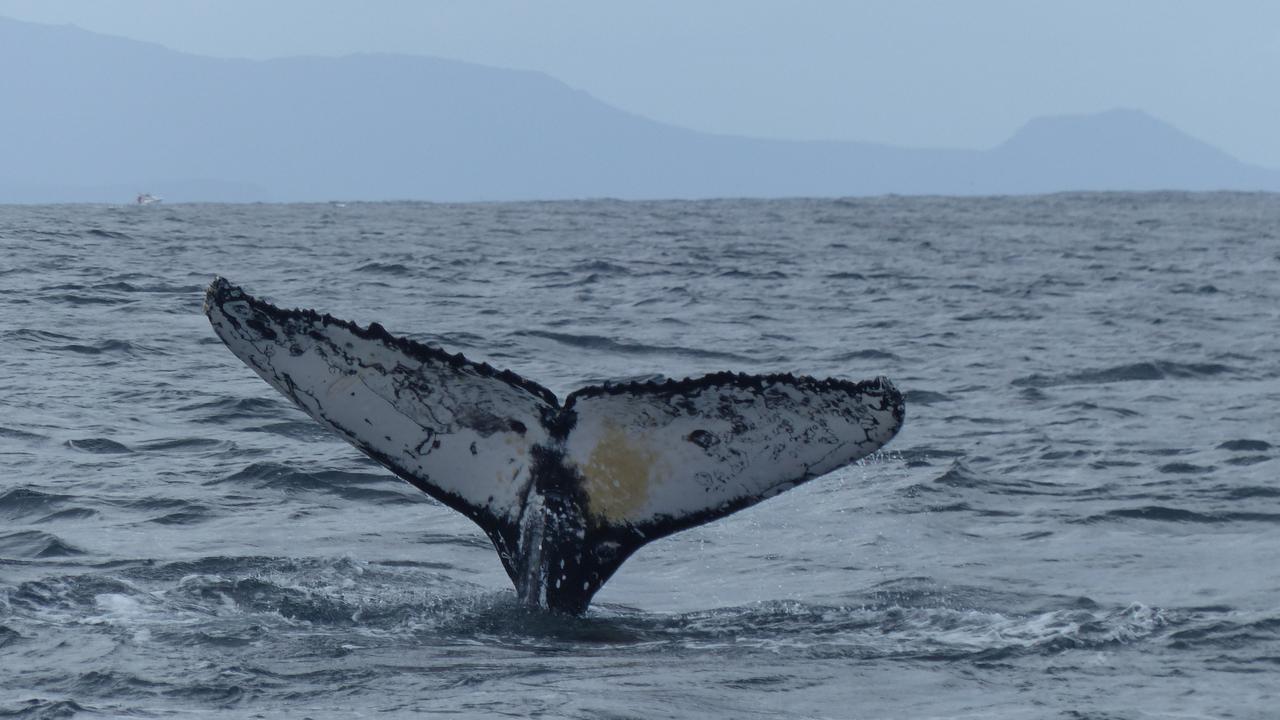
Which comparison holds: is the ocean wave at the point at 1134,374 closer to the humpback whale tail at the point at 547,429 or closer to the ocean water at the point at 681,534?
the ocean water at the point at 681,534

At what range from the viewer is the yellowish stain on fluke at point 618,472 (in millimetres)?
4855

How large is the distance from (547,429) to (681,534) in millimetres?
2873

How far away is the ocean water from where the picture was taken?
15.7 ft

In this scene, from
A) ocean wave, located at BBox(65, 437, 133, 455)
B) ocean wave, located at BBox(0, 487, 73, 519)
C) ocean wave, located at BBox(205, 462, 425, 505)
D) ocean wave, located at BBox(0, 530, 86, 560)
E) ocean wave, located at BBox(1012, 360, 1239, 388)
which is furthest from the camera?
ocean wave, located at BBox(1012, 360, 1239, 388)

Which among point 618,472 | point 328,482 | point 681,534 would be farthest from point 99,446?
point 618,472

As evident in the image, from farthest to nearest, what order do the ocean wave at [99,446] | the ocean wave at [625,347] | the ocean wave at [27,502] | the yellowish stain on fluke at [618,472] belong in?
the ocean wave at [625,347] < the ocean wave at [99,446] < the ocean wave at [27,502] < the yellowish stain on fluke at [618,472]

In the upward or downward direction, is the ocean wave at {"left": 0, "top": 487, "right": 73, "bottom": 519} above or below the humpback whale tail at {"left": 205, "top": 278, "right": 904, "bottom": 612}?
below

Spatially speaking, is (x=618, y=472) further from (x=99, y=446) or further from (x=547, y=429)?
(x=99, y=446)

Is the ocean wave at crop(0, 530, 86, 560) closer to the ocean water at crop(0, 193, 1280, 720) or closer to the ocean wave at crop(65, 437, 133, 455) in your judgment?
the ocean water at crop(0, 193, 1280, 720)

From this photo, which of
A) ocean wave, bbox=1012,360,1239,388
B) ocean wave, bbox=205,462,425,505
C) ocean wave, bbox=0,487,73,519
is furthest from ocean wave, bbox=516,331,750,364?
ocean wave, bbox=0,487,73,519

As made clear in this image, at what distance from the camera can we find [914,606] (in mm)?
6086

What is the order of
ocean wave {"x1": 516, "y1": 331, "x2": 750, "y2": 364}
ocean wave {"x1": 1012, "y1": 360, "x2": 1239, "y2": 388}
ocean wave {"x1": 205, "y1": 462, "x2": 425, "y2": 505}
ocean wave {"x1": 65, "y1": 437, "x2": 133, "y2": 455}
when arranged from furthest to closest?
ocean wave {"x1": 516, "y1": 331, "x2": 750, "y2": 364} < ocean wave {"x1": 1012, "y1": 360, "x2": 1239, "y2": 388} < ocean wave {"x1": 65, "y1": 437, "x2": 133, "y2": 455} < ocean wave {"x1": 205, "y1": 462, "x2": 425, "y2": 505}

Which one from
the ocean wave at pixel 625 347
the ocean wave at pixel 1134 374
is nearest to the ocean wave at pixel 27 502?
the ocean wave at pixel 625 347

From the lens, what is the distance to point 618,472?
16.0ft
